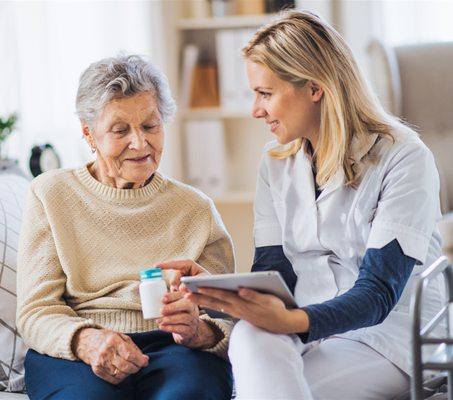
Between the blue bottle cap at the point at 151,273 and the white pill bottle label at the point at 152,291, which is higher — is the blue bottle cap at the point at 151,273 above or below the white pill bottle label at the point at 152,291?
above

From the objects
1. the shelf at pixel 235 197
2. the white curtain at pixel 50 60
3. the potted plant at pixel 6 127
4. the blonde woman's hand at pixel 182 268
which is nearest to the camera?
the blonde woman's hand at pixel 182 268

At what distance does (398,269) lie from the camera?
1.74 m

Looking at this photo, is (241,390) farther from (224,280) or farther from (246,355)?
(224,280)

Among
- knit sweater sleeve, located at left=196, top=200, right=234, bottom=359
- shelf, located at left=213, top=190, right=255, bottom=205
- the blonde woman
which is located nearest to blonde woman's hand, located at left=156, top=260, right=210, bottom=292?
the blonde woman

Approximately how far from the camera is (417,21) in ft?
12.9

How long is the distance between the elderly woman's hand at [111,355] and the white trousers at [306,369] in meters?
0.21

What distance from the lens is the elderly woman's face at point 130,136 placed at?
6.36 feet

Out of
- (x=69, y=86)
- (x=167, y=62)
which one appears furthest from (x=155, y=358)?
(x=167, y=62)

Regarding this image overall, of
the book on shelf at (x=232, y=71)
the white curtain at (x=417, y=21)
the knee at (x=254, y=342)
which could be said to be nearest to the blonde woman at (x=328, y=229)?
the knee at (x=254, y=342)

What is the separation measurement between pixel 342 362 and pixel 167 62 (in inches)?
91.6

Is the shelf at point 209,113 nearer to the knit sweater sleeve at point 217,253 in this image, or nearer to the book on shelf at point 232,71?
the book on shelf at point 232,71

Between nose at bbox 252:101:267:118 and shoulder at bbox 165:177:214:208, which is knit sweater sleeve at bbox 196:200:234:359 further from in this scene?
nose at bbox 252:101:267:118

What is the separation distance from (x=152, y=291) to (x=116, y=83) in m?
0.48

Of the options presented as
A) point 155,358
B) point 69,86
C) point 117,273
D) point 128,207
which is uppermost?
point 69,86
